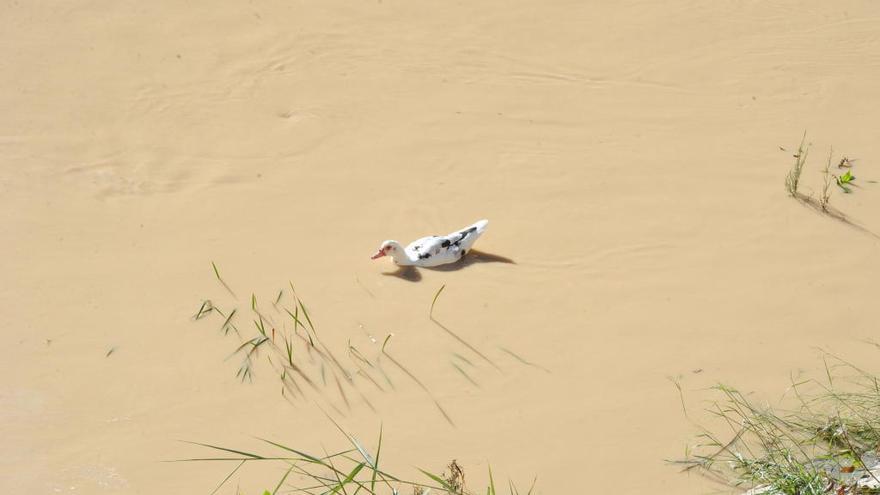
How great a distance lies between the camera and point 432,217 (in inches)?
242

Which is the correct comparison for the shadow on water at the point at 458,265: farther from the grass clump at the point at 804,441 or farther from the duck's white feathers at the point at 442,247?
the grass clump at the point at 804,441

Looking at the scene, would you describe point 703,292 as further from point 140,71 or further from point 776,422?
point 140,71

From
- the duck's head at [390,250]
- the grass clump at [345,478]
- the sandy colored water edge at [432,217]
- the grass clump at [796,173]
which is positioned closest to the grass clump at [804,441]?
the sandy colored water edge at [432,217]

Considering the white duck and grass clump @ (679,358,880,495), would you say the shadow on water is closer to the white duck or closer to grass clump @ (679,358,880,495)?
the white duck

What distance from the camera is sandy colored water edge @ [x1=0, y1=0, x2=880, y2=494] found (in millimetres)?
4637

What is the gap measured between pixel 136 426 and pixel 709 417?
267cm

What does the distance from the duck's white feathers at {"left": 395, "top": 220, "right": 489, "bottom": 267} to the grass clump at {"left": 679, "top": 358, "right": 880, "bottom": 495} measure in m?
1.66

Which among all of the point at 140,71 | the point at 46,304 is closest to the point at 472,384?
the point at 46,304

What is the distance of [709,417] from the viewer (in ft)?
15.2

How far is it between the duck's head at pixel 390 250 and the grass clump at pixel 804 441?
6.16 feet

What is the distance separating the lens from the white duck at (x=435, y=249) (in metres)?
5.58

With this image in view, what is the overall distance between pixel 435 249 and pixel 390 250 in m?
0.26

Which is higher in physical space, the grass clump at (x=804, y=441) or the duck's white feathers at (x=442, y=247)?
the duck's white feathers at (x=442, y=247)

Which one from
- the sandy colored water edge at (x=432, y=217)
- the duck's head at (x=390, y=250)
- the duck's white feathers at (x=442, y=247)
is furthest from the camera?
the duck's white feathers at (x=442, y=247)
